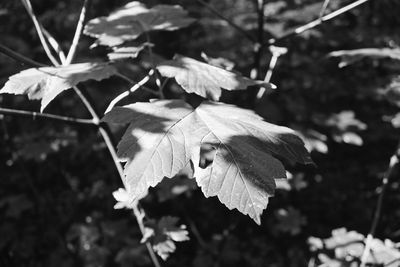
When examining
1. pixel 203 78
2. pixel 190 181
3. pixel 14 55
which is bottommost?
pixel 190 181

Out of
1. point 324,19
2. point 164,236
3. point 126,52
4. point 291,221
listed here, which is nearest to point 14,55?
point 126,52

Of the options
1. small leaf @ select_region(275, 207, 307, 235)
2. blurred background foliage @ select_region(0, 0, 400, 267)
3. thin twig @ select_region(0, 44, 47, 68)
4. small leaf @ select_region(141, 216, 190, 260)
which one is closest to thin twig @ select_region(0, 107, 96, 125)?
thin twig @ select_region(0, 44, 47, 68)

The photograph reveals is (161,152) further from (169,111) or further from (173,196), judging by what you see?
(173,196)

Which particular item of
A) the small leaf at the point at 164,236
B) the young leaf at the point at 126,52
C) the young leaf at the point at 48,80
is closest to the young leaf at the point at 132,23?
the young leaf at the point at 126,52

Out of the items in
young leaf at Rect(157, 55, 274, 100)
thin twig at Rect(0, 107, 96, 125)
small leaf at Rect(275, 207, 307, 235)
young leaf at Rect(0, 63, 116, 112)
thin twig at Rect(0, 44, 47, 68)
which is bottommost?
small leaf at Rect(275, 207, 307, 235)

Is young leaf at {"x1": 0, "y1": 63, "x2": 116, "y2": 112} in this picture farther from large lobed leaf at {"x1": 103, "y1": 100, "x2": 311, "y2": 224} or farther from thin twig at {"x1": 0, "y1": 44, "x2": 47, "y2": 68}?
Answer: large lobed leaf at {"x1": 103, "y1": 100, "x2": 311, "y2": 224}

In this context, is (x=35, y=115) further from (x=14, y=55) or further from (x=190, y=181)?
(x=190, y=181)
